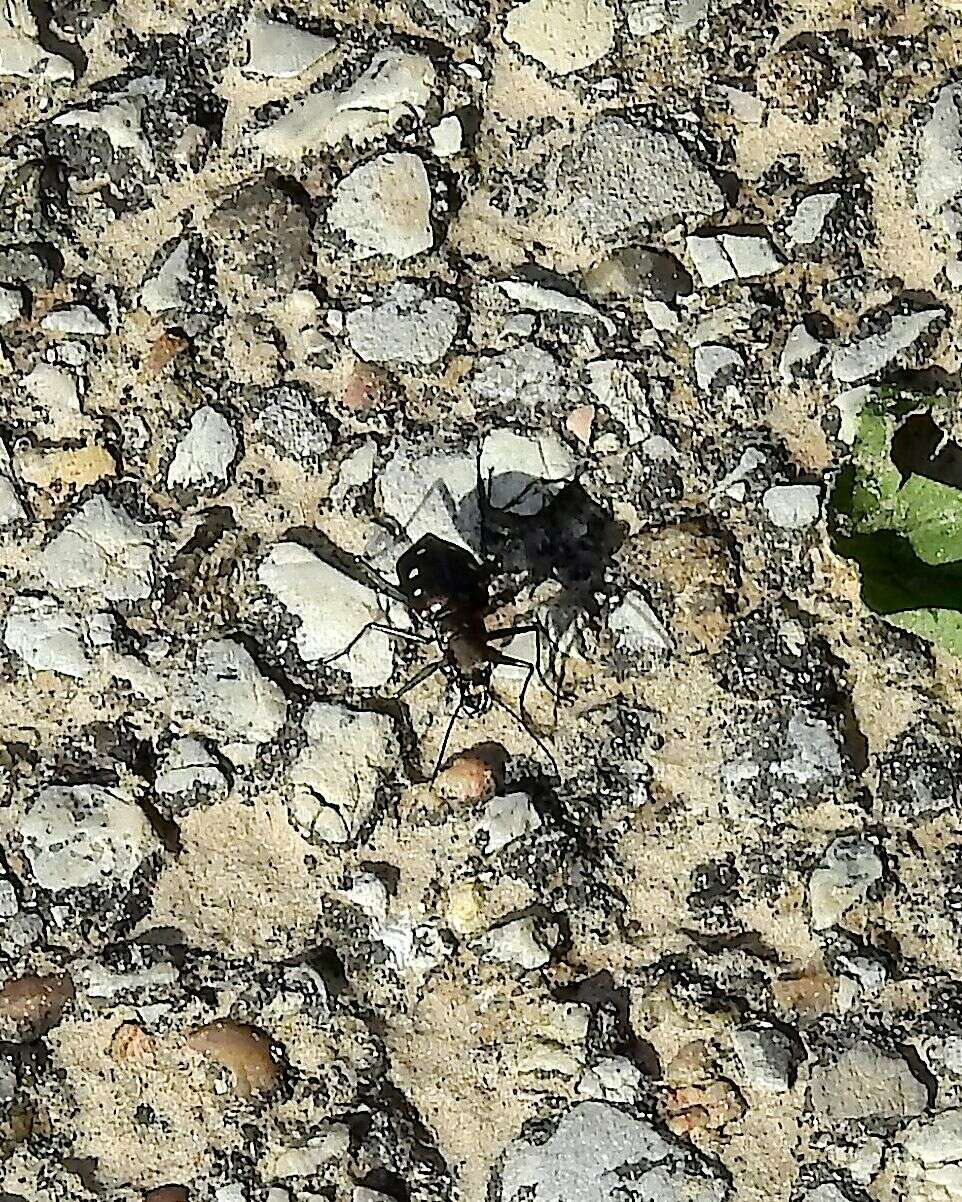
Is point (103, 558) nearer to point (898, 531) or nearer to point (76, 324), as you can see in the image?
point (76, 324)

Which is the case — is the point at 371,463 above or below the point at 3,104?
below

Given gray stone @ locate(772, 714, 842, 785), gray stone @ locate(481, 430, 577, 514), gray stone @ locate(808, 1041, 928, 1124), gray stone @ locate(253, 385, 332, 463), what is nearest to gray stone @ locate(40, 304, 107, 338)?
gray stone @ locate(253, 385, 332, 463)

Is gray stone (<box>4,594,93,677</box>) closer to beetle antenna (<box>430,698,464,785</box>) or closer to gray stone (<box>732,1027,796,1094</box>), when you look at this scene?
beetle antenna (<box>430,698,464,785</box>)

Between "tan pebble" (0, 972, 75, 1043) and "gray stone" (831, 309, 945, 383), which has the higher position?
"gray stone" (831, 309, 945, 383)

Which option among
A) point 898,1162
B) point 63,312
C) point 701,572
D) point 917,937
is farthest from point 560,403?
point 898,1162

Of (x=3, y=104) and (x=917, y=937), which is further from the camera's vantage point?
(x=3, y=104)

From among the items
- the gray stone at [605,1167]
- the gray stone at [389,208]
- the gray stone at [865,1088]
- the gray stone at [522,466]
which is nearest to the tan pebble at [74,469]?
the gray stone at [389,208]

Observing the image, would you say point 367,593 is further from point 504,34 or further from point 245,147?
point 504,34
